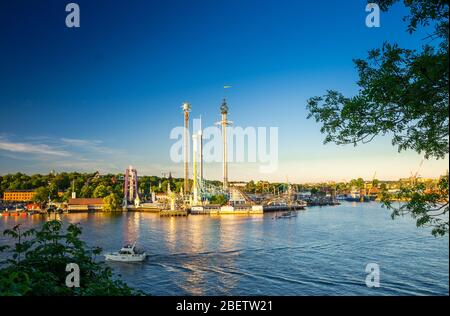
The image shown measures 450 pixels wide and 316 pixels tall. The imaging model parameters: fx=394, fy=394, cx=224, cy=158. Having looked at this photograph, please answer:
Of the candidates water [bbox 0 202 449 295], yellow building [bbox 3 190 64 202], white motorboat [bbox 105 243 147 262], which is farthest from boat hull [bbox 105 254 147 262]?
yellow building [bbox 3 190 64 202]

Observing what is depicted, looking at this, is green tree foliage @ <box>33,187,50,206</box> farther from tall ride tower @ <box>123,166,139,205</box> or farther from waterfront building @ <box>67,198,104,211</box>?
tall ride tower @ <box>123,166,139,205</box>

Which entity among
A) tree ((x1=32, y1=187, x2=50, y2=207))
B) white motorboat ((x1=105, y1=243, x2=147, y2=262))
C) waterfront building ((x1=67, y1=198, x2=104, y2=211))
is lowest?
white motorboat ((x1=105, y1=243, x2=147, y2=262))

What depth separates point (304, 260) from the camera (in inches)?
1131

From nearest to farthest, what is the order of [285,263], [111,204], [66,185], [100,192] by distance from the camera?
[285,263] < [111,204] < [100,192] < [66,185]

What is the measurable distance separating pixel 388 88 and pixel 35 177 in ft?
407

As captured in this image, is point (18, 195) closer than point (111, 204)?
No

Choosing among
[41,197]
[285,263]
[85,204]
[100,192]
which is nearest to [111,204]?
[85,204]

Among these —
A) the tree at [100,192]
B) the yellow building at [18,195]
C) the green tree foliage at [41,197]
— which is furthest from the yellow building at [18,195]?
the tree at [100,192]

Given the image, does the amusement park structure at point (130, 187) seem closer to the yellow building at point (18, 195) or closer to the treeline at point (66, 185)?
the treeline at point (66, 185)

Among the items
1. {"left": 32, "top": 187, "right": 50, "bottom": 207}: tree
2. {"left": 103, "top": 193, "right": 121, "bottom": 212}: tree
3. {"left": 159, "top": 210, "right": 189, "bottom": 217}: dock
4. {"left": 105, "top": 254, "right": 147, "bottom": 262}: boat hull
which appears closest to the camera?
{"left": 105, "top": 254, "right": 147, "bottom": 262}: boat hull

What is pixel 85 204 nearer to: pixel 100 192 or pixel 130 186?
pixel 100 192

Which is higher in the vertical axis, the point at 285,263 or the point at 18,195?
the point at 18,195

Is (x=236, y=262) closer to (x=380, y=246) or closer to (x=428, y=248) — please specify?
(x=380, y=246)

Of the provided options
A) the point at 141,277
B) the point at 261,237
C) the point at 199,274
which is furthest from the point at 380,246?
the point at 141,277
